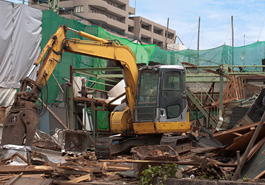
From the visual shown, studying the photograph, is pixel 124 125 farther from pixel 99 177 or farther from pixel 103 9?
pixel 103 9

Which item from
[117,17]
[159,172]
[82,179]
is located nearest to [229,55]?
[82,179]

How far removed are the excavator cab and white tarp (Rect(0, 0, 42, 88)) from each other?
8895 millimetres

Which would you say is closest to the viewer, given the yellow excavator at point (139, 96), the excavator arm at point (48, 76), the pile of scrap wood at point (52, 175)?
the pile of scrap wood at point (52, 175)

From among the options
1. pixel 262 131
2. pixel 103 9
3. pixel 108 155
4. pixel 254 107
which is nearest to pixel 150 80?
pixel 108 155

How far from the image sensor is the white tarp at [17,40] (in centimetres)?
2019

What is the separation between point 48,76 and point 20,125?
6.95 feet

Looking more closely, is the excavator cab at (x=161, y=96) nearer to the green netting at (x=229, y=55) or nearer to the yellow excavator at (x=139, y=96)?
the yellow excavator at (x=139, y=96)

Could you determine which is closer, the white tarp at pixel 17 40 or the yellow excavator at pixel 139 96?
the yellow excavator at pixel 139 96

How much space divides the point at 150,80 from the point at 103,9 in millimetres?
55850

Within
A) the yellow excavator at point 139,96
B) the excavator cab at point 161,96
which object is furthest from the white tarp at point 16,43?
the excavator cab at point 161,96

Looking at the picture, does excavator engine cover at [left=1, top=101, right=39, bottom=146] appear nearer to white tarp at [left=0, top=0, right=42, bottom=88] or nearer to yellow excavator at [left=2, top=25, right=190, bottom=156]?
yellow excavator at [left=2, top=25, right=190, bottom=156]

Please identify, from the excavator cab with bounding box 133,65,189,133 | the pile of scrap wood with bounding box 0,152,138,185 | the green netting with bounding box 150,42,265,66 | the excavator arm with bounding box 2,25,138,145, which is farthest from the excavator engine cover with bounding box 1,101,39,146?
the green netting with bounding box 150,42,265,66

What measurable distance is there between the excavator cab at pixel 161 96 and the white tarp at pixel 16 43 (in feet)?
29.1

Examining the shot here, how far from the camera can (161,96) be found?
542 inches
